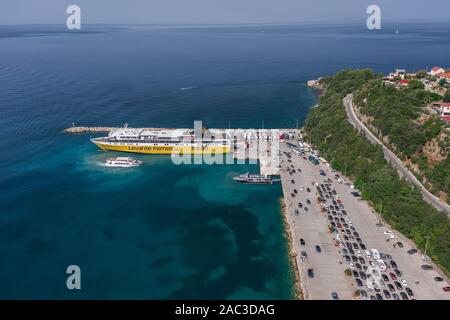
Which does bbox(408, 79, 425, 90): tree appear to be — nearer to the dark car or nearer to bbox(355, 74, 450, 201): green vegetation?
bbox(355, 74, 450, 201): green vegetation

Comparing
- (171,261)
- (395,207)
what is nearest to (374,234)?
(395,207)

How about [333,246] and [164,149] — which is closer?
[333,246]

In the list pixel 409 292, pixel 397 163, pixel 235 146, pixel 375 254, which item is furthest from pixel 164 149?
pixel 409 292

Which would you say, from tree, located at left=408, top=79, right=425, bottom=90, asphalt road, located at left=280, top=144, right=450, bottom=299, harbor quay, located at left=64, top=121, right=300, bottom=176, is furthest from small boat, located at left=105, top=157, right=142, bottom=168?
tree, located at left=408, top=79, right=425, bottom=90

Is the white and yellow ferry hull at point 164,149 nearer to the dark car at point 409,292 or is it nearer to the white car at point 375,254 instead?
the white car at point 375,254

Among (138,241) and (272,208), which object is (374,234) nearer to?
(272,208)

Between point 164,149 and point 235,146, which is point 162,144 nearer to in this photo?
point 164,149
